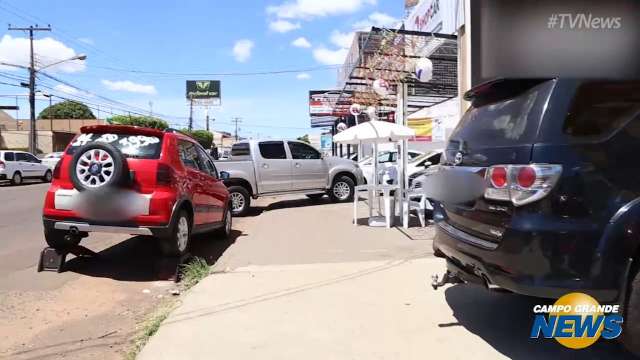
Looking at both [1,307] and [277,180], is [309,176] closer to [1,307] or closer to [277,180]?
[277,180]

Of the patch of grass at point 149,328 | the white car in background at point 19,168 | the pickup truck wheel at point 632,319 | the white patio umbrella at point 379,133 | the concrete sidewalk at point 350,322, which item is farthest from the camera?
the white car in background at point 19,168

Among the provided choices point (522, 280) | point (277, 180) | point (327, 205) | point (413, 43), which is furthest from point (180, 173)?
point (413, 43)

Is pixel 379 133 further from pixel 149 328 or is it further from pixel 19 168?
pixel 19 168

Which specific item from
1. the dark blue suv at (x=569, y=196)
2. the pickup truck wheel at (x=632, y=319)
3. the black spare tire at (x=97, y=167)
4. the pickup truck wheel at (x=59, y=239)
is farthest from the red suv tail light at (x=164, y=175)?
the pickup truck wheel at (x=632, y=319)

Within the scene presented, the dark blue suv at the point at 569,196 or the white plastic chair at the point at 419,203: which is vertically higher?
the dark blue suv at the point at 569,196

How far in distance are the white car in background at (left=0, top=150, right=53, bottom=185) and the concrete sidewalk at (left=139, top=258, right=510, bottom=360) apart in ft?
→ 75.7

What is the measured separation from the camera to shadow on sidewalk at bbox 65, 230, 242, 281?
24.3ft

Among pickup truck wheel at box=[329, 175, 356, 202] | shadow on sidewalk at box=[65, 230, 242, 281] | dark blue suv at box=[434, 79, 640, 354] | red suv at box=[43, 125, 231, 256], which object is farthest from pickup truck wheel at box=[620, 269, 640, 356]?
pickup truck wheel at box=[329, 175, 356, 202]

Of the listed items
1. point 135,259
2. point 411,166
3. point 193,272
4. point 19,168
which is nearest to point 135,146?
point 193,272

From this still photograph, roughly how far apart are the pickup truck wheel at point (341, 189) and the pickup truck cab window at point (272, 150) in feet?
5.97

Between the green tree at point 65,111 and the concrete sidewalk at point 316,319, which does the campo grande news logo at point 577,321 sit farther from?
the green tree at point 65,111

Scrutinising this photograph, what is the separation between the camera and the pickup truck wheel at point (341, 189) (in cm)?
1595

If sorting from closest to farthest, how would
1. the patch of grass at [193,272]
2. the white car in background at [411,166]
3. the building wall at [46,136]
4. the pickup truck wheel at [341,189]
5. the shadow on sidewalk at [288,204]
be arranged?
the patch of grass at [193,272]
the white car in background at [411,166]
the shadow on sidewalk at [288,204]
the pickup truck wheel at [341,189]
the building wall at [46,136]

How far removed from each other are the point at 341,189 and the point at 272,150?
93.6 inches
